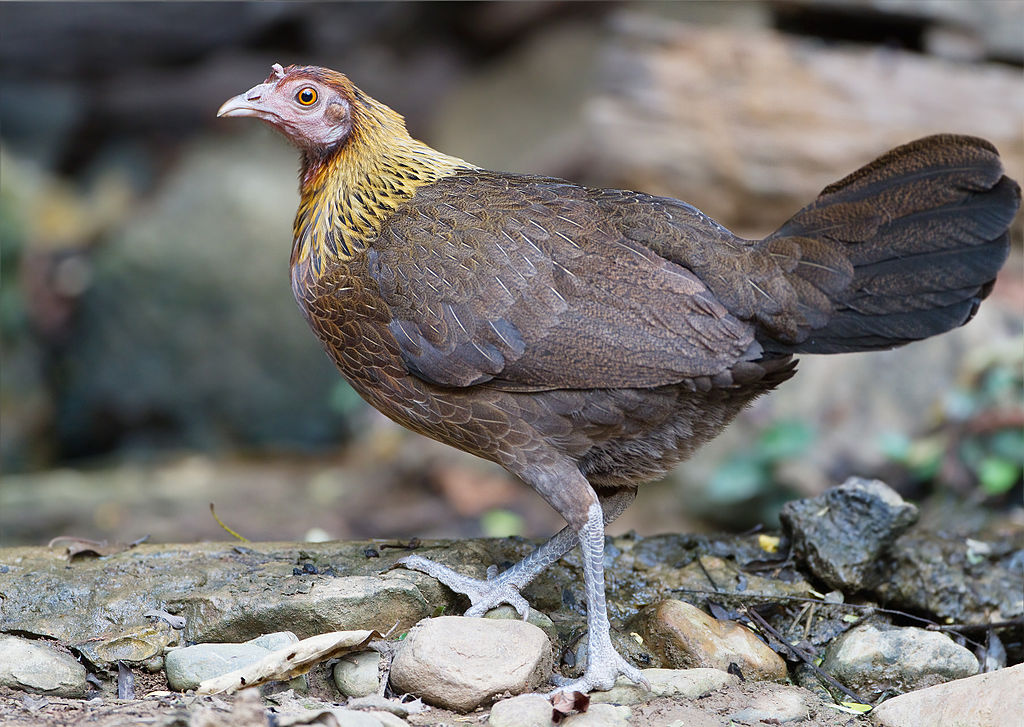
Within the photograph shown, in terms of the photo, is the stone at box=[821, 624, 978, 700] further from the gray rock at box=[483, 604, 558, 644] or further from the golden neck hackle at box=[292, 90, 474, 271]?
the golden neck hackle at box=[292, 90, 474, 271]

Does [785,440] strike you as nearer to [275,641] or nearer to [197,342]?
[275,641]

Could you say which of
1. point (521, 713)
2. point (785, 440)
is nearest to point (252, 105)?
point (521, 713)

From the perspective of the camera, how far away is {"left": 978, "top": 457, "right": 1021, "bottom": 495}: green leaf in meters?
5.31

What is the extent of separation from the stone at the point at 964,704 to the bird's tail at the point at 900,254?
116 centimetres

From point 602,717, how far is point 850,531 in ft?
5.33

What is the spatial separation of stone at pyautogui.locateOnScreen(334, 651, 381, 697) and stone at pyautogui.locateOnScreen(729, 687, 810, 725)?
1.19 metres

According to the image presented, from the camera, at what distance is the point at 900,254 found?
3.43 meters

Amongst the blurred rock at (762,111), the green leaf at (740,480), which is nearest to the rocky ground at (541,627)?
the green leaf at (740,480)

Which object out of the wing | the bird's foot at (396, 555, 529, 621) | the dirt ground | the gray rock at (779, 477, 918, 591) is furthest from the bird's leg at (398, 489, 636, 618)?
the gray rock at (779, 477, 918, 591)

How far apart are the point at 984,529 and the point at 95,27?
27.5 ft

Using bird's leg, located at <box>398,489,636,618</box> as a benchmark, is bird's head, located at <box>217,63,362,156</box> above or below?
above

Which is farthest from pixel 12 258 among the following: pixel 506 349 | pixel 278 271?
pixel 506 349

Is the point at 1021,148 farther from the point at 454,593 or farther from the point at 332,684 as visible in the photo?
the point at 332,684

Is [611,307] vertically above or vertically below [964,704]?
above
